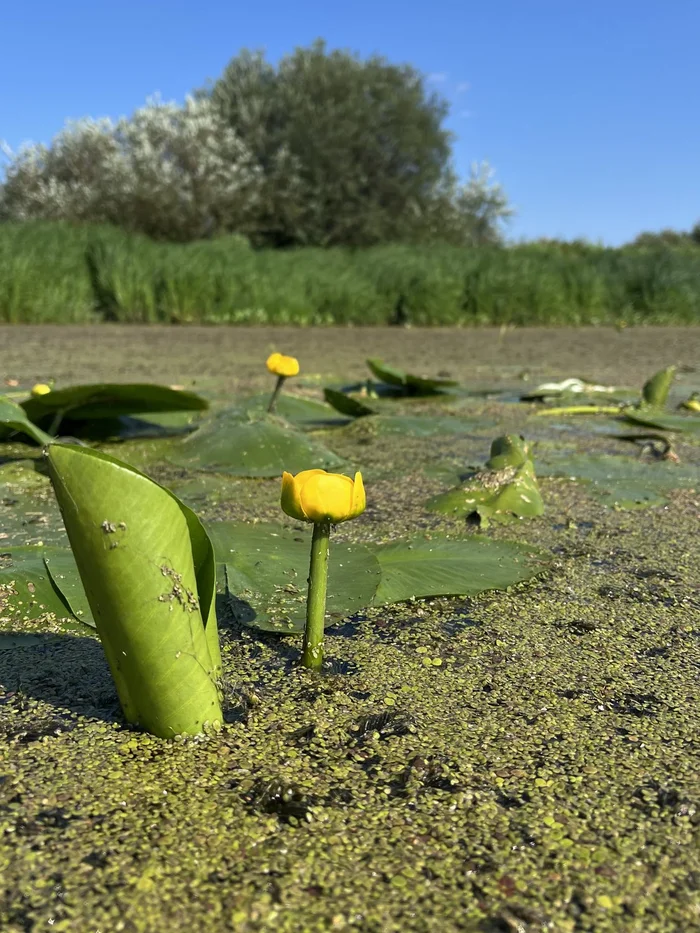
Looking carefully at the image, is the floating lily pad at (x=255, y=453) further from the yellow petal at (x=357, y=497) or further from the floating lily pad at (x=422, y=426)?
the yellow petal at (x=357, y=497)

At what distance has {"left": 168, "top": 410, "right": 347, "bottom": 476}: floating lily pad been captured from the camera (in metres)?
1.40

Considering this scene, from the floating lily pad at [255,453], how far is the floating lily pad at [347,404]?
34 cm

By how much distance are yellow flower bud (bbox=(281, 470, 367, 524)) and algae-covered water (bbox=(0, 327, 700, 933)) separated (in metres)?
0.15

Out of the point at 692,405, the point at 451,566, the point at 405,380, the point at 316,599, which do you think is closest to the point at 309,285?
the point at 405,380

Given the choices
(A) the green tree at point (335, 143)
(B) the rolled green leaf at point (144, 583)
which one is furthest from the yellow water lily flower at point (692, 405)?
(A) the green tree at point (335, 143)

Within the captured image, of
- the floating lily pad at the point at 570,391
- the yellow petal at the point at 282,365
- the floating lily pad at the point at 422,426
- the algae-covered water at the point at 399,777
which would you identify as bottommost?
the algae-covered water at the point at 399,777

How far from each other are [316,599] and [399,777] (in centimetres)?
15

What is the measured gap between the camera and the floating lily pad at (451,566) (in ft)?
2.76

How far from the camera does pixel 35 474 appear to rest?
1396 mm

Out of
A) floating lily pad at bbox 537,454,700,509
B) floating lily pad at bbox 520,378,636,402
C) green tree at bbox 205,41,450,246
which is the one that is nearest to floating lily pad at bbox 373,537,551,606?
floating lily pad at bbox 537,454,700,509

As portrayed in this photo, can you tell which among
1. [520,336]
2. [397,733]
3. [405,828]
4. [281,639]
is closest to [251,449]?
[281,639]

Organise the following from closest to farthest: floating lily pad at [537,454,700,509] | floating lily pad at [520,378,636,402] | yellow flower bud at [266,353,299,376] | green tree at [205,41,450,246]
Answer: floating lily pad at [537,454,700,509] → yellow flower bud at [266,353,299,376] → floating lily pad at [520,378,636,402] → green tree at [205,41,450,246]

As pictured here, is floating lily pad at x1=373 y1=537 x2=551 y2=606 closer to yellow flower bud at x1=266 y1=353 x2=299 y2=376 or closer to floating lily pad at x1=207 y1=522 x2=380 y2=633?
floating lily pad at x1=207 y1=522 x2=380 y2=633

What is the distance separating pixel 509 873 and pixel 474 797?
2.7 inches
